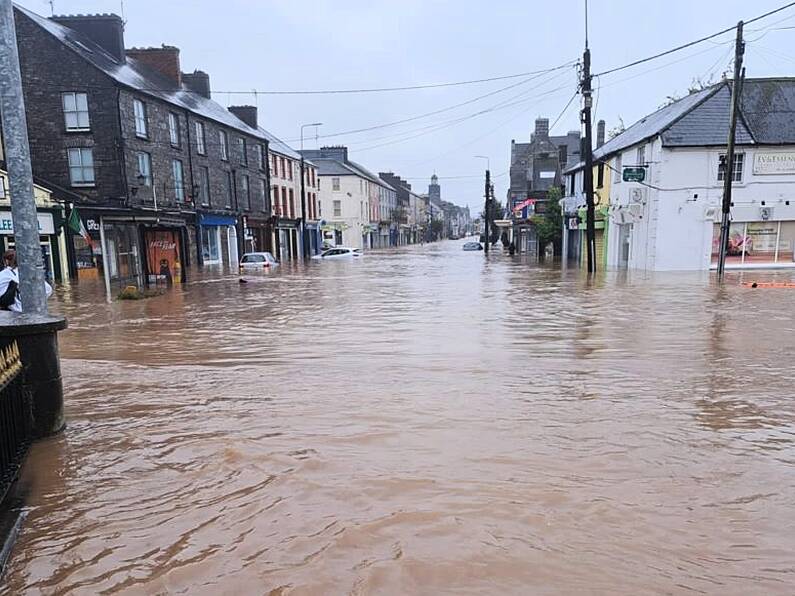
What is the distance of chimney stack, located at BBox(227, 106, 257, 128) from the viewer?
45900 millimetres

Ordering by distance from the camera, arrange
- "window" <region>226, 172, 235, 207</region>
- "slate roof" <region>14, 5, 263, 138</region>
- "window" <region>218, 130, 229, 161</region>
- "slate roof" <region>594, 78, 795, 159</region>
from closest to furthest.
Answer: "slate roof" <region>594, 78, 795, 159</region> < "slate roof" <region>14, 5, 263, 138</region> < "window" <region>218, 130, 229, 161</region> < "window" <region>226, 172, 235, 207</region>

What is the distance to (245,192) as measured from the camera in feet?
139

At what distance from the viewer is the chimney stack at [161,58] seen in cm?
3600

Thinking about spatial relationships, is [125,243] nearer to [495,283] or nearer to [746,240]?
[495,283]

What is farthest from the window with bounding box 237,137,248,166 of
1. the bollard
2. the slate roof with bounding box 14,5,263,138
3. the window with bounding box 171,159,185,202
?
the bollard

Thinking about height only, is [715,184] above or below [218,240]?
above

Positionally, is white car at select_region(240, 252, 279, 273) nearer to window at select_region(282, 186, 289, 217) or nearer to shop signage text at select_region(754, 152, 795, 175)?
window at select_region(282, 186, 289, 217)

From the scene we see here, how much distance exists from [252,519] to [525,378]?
4.33 metres

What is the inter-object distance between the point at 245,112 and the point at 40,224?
25315 mm

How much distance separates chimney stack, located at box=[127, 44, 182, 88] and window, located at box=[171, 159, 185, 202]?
7062 millimetres

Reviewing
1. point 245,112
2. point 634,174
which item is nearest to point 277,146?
point 245,112

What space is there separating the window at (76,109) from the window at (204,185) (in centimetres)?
863

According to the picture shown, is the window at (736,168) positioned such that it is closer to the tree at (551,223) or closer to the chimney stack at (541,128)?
the tree at (551,223)

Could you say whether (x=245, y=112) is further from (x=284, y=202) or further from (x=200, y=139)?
(x=200, y=139)
